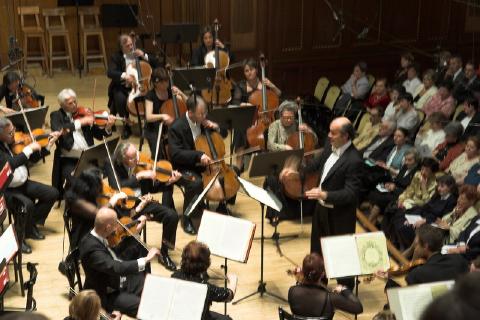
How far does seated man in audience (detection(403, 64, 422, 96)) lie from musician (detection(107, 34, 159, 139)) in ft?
11.7

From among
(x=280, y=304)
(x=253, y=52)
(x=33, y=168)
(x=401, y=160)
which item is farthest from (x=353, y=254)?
(x=253, y=52)

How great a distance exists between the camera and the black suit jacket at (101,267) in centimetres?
496

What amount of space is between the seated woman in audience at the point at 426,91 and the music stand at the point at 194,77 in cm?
280

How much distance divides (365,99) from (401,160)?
2699mm

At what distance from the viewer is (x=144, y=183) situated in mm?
6641

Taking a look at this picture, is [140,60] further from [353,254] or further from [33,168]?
[353,254]

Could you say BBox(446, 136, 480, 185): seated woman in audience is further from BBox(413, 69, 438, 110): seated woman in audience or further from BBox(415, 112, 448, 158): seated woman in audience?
BBox(413, 69, 438, 110): seated woman in audience

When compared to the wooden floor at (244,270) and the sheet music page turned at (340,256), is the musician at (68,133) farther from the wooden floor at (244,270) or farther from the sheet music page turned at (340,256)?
the sheet music page turned at (340,256)

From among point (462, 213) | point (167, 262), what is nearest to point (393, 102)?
point (462, 213)

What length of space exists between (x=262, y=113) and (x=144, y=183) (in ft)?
7.01

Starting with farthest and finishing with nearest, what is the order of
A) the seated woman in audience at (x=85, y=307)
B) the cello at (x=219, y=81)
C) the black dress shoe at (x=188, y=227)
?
the cello at (x=219, y=81) → the black dress shoe at (x=188, y=227) → the seated woman in audience at (x=85, y=307)

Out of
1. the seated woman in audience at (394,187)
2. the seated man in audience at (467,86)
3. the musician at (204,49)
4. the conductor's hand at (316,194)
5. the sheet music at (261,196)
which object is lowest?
the seated woman in audience at (394,187)

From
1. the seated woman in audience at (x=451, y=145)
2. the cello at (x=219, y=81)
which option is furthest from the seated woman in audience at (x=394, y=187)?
the cello at (x=219, y=81)

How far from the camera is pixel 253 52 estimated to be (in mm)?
11781
